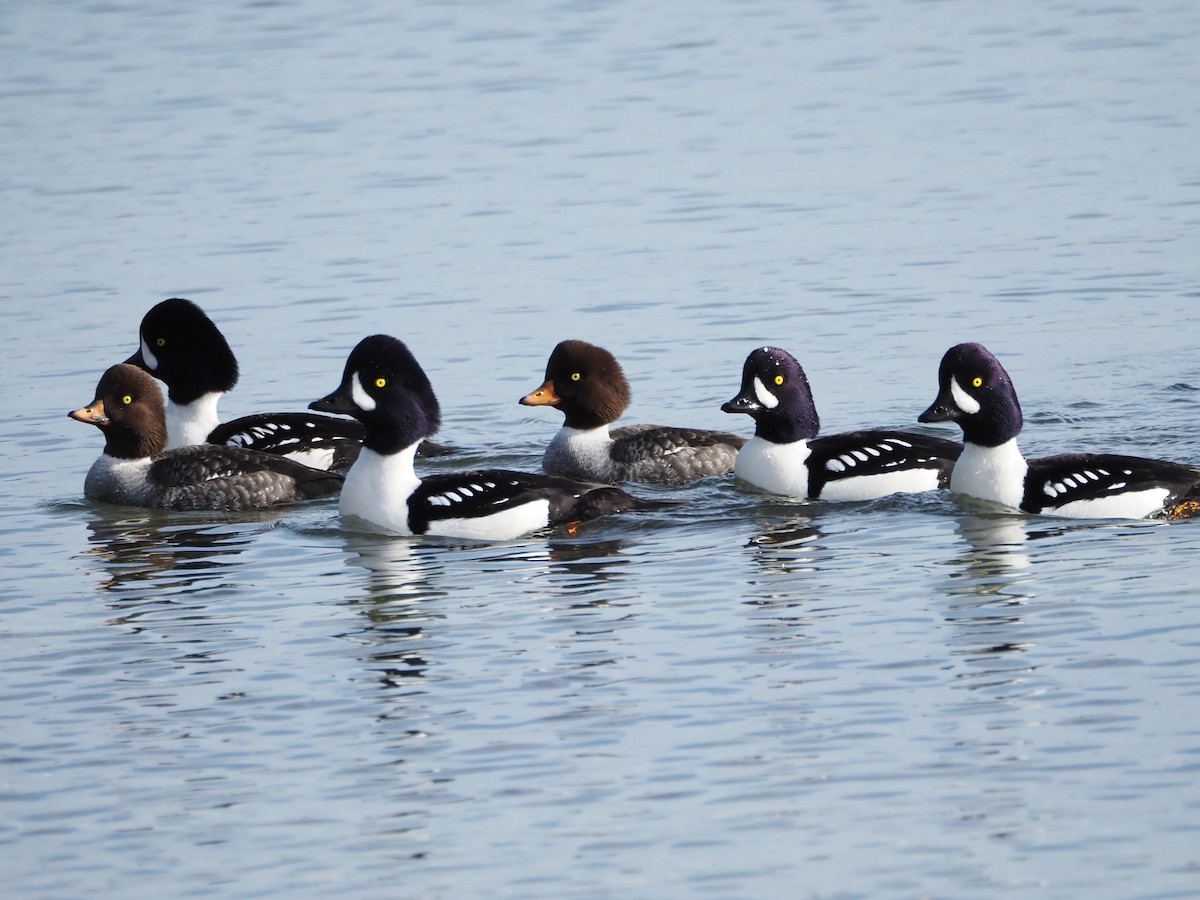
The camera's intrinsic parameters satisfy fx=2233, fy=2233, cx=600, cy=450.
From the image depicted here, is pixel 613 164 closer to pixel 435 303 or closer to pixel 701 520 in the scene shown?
pixel 435 303

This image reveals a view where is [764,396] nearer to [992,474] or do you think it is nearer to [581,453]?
[581,453]

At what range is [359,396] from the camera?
1438 cm

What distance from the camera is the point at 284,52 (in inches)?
1364

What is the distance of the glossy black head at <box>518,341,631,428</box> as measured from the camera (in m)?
15.9

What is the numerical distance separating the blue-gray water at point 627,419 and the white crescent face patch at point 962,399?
0.68 m

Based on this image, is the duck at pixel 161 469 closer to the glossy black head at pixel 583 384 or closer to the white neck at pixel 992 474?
the glossy black head at pixel 583 384

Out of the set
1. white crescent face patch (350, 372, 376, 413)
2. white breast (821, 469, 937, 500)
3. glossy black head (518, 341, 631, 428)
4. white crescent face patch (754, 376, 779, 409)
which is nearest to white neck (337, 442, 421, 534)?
white crescent face patch (350, 372, 376, 413)

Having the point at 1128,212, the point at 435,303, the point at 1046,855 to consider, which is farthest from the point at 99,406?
the point at 1128,212

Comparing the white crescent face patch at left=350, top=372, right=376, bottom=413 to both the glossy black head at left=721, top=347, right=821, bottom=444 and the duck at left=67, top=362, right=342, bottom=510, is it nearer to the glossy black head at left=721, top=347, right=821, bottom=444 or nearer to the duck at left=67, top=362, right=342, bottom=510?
the duck at left=67, top=362, right=342, bottom=510

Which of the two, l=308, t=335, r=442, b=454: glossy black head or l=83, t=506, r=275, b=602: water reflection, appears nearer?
l=83, t=506, r=275, b=602: water reflection

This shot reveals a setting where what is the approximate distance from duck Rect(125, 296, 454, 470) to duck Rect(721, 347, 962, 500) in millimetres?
2814

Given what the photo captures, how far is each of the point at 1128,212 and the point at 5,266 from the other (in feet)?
38.5

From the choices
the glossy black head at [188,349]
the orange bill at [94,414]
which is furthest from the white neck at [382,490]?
the glossy black head at [188,349]

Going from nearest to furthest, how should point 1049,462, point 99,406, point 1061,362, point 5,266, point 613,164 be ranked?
point 1049,462, point 99,406, point 1061,362, point 5,266, point 613,164
